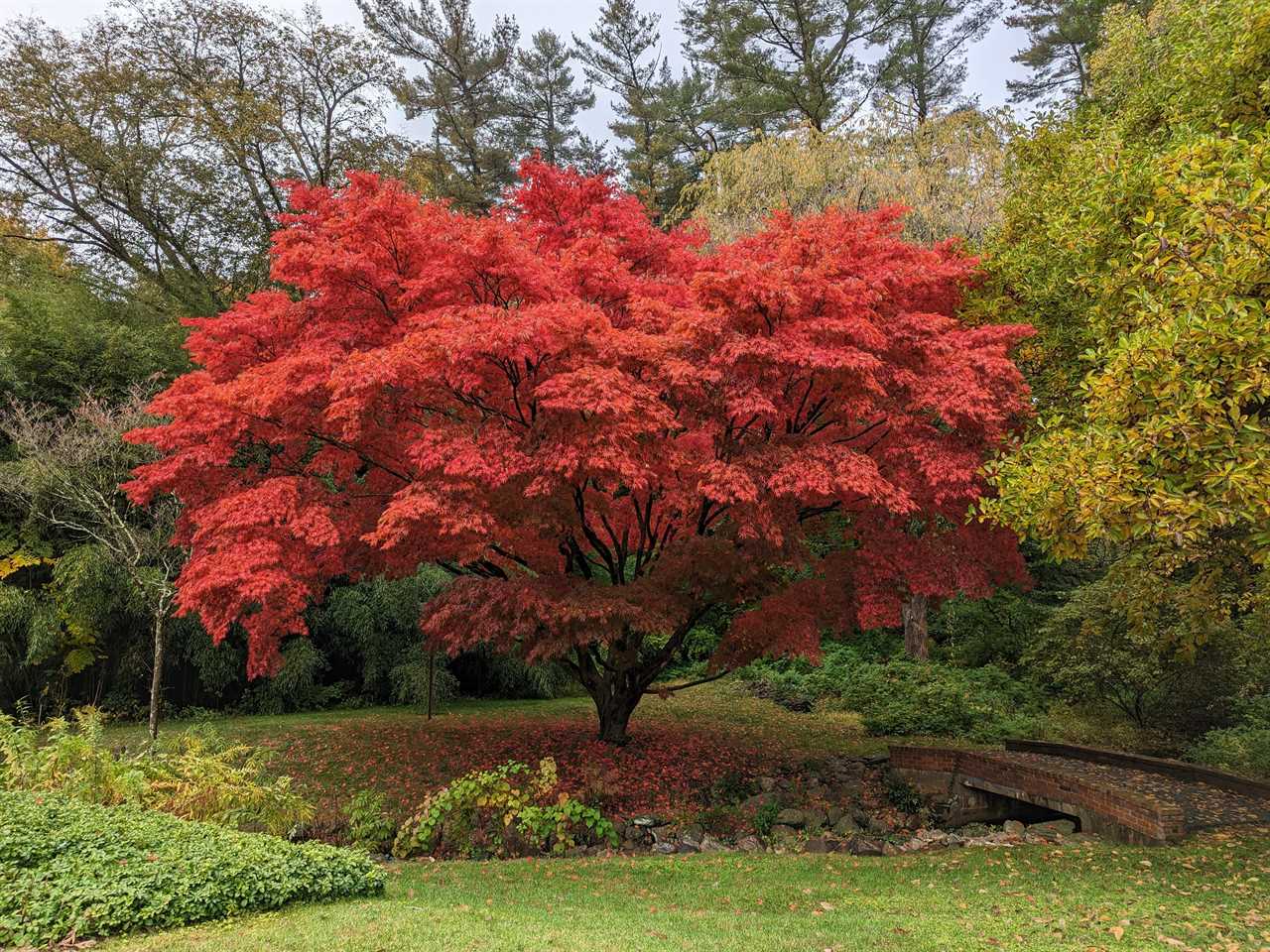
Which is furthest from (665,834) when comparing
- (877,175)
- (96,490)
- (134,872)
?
(877,175)

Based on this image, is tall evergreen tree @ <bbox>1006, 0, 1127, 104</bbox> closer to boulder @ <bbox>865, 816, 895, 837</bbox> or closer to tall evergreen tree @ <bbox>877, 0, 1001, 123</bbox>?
tall evergreen tree @ <bbox>877, 0, 1001, 123</bbox>

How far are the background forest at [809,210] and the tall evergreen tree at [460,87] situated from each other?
0.12 m

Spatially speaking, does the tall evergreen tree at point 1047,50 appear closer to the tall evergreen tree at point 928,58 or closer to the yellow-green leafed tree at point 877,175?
the tall evergreen tree at point 928,58

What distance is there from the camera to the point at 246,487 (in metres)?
8.99

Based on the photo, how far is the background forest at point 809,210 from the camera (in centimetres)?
548

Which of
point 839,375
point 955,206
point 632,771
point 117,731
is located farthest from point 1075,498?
point 117,731

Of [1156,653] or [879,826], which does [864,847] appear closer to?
[879,826]

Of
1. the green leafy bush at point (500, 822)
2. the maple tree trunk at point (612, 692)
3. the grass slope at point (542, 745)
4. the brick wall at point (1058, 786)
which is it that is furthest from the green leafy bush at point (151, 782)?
the brick wall at point (1058, 786)

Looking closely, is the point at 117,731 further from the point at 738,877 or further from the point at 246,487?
the point at 738,877

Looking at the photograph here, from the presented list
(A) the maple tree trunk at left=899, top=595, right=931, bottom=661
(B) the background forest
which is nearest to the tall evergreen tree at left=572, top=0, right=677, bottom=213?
(B) the background forest

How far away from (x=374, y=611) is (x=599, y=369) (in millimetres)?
11075

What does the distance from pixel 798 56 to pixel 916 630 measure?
18.6 metres

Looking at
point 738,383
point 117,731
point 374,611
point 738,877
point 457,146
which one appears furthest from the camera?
point 457,146

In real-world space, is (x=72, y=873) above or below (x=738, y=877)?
above
